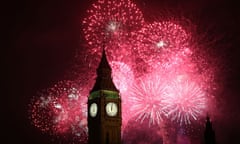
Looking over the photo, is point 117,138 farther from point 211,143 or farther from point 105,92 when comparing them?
point 211,143

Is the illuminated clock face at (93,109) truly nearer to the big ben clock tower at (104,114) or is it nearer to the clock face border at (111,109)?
the big ben clock tower at (104,114)

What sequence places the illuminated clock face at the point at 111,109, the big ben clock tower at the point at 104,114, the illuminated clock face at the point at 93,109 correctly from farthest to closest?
the illuminated clock face at the point at 93,109 < the illuminated clock face at the point at 111,109 < the big ben clock tower at the point at 104,114

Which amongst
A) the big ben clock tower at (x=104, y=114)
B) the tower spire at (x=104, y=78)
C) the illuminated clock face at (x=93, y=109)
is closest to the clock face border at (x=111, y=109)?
the big ben clock tower at (x=104, y=114)

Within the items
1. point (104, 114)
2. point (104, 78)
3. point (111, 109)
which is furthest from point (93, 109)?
point (104, 78)

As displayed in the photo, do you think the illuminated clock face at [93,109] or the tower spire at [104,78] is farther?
the tower spire at [104,78]

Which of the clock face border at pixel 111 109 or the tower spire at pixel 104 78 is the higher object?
the tower spire at pixel 104 78

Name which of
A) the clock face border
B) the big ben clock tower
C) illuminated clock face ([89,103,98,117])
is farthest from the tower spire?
illuminated clock face ([89,103,98,117])

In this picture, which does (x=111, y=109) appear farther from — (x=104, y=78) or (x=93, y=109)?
(x=104, y=78)

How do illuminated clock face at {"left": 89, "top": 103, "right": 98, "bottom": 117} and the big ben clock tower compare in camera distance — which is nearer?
the big ben clock tower

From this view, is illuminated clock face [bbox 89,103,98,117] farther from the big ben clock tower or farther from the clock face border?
the clock face border
